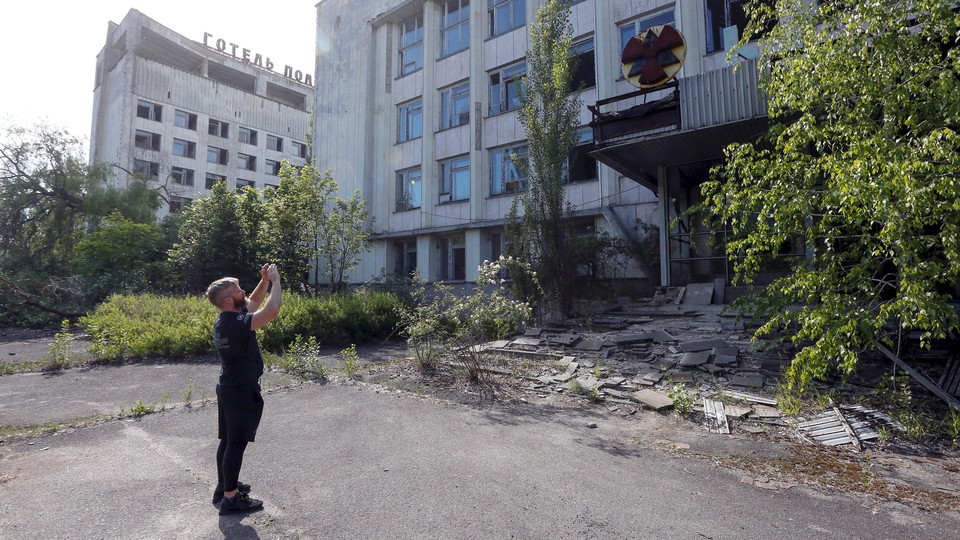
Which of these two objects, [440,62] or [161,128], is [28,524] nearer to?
[440,62]

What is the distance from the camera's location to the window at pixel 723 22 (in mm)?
13992

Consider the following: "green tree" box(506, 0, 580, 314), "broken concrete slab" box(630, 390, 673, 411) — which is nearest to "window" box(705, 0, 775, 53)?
"green tree" box(506, 0, 580, 314)

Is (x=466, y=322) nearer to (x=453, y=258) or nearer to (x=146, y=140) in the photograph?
(x=453, y=258)

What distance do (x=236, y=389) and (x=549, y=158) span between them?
34.7 feet

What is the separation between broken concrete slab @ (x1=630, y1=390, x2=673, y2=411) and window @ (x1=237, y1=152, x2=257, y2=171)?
46.4m

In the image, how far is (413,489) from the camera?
12.7ft

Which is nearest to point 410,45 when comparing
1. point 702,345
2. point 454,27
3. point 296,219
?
point 454,27

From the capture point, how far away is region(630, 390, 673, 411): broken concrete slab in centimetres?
634

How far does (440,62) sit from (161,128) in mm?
30127

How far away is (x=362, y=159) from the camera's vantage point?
23.2m

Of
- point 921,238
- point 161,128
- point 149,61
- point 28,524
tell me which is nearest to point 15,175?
point 161,128

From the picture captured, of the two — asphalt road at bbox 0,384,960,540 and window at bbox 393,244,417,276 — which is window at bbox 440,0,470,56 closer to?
window at bbox 393,244,417,276

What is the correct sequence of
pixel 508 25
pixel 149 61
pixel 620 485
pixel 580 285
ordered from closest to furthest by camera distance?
pixel 620 485 < pixel 580 285 < pixel 508 25 < pixel 149 61

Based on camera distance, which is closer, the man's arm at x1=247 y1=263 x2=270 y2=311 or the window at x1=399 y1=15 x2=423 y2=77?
the man's arm at x1=247 y1=263 x2=270 y2=311
